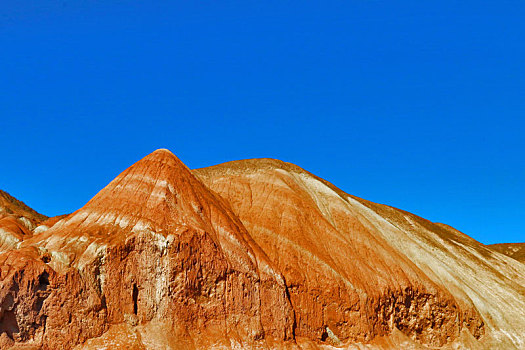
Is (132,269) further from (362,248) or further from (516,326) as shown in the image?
(516,326)

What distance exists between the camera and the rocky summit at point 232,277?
96.4 feet

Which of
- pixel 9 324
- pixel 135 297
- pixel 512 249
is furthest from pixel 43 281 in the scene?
pixel 512 249

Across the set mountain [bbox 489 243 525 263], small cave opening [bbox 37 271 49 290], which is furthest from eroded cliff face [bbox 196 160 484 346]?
mountain [bbox 489 243 525 263]

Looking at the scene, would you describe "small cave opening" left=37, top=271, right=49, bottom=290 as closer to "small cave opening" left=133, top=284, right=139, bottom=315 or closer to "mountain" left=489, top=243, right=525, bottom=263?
"small cave opening" left=133, top=284, right=139, bottom=315

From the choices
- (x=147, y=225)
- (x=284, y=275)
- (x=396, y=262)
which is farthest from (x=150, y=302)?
(x=396, y=262)

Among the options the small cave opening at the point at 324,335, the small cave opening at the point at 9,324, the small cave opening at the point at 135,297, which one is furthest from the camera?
the small cave opening at the point at 324,335

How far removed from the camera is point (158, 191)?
36688 mm

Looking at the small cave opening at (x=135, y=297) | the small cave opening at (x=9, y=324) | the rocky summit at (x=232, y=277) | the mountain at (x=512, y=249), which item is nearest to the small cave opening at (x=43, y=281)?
the rocky summit at (x=232, y=277)

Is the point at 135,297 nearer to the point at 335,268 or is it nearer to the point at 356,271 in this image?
the point at 335,268

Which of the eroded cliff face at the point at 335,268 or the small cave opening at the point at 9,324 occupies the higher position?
the eroded cliff face at the point at 335,268

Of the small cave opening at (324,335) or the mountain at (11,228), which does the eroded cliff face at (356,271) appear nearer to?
the small cave opening at (324,335)

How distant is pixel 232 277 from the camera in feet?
112

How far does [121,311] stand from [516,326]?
37940 mm

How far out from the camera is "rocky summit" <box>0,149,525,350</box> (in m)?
29.4
